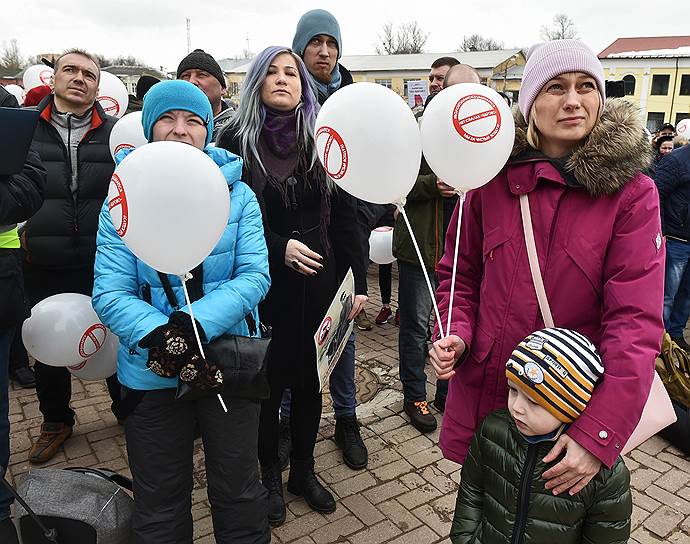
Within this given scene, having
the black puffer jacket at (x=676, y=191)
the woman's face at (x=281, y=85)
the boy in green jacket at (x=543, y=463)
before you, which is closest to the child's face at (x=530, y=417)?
the boy in green jacket at (x=543, y=463)

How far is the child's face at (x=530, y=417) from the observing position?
63.3 inches

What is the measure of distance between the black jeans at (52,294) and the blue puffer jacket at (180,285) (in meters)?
1.46

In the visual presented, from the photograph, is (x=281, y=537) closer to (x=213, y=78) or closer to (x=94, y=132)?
(x=94, y=132)

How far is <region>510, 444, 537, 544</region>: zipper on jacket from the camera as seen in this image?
5.49 feet

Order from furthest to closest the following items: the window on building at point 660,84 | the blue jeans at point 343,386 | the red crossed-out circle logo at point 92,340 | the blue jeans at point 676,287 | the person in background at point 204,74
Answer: the window on building at point 660,84 < the blue jeans at point 676,287 < the person in background at point 204,74 < the blue jeans at point 343,386 < the red crossed-out circle logo at point 92,340

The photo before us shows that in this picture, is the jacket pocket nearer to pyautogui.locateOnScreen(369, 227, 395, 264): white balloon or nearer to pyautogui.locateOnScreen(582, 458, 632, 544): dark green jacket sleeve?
pyautogui.locateOnScreen(582, 458, 632, 544): dark green jacket sleeve

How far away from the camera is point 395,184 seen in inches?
84.0

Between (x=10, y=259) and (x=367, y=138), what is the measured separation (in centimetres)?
175

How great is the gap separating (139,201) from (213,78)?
7.37ft

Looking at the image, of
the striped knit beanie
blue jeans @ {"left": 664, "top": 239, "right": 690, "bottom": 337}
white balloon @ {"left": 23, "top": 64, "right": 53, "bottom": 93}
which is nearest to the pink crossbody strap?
the striped knit beanie

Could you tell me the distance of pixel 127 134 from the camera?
322 centimetres

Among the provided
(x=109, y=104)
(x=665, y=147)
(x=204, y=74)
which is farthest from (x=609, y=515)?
(x=665, y=147)

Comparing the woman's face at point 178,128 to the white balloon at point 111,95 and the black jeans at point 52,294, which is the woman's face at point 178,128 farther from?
the white balloon at point 111,95

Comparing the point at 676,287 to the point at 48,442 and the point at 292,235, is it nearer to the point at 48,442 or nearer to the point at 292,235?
the point at 292,235
